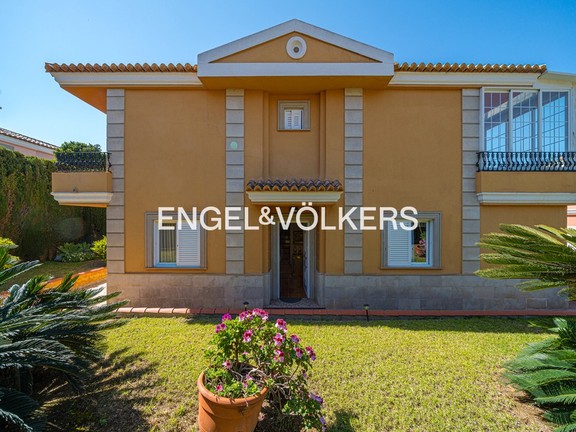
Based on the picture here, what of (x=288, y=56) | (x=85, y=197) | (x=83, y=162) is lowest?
(x=85, y=197)

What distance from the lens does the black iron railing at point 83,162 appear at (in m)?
8.62

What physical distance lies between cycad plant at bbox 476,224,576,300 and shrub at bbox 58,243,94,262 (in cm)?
1897

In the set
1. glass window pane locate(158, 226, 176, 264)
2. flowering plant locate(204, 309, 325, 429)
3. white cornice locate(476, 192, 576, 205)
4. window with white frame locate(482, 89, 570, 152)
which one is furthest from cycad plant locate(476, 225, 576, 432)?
glass window pane locate(158, 226, 176, 264)

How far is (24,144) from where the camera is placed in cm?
2067

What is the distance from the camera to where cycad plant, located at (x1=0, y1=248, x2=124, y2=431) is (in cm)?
313

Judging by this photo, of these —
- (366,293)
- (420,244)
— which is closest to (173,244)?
(366,293)

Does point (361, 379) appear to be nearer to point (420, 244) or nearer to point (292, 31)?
point (420, 244)

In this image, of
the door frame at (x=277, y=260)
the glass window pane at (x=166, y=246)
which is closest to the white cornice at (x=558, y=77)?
the door frame at (x=277, y=260)

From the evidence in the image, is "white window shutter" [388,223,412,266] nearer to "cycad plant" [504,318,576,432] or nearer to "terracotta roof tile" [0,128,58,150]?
"cycad plant" [504,318,576,432]

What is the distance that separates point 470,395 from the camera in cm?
452

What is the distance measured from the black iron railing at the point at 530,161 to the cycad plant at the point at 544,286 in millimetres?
5253

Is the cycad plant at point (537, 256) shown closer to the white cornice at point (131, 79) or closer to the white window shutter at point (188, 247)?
the white window shutter at point (188, 247)

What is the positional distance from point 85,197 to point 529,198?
14106 mm

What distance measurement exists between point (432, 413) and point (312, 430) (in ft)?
6.33
